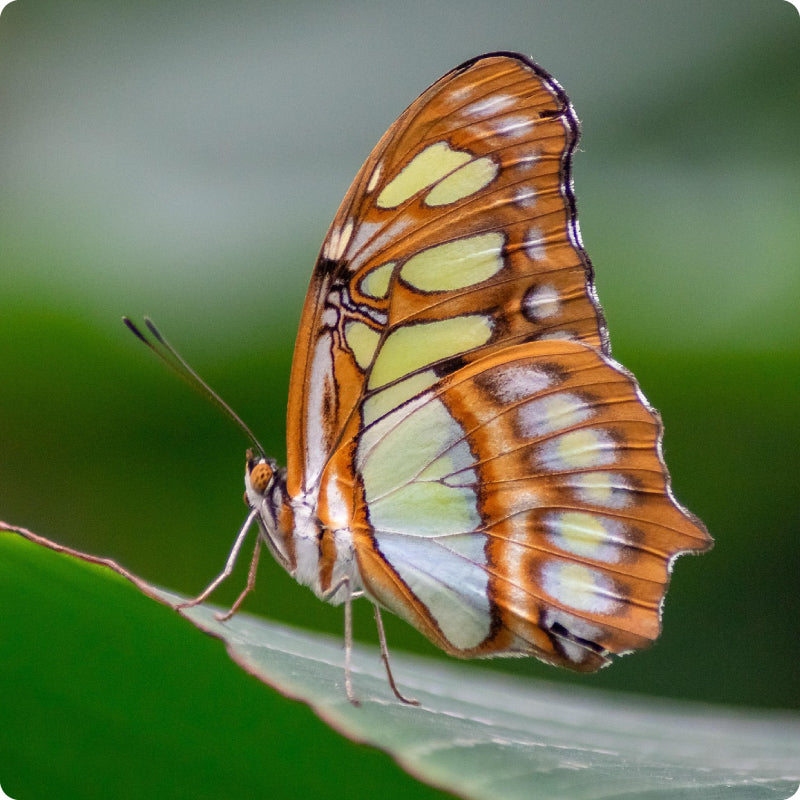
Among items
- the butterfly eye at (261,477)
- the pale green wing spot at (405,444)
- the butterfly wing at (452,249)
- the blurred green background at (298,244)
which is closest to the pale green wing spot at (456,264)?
the butterfly wing at (452,249)

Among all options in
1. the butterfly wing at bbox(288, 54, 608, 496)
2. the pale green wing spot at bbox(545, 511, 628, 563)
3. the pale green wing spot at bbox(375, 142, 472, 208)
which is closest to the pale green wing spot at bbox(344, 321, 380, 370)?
the butterfly wing at bbox(288, 54, 608, 496)

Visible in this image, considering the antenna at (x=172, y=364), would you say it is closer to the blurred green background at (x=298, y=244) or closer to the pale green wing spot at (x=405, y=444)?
the pale green wing spot at (x=405, y=444)

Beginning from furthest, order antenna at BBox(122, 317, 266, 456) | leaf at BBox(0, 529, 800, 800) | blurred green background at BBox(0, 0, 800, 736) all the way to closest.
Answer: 1. blurred green background at BBox(0, 0, 800, 736)
2. antenna at BBox(122, 317, 266, 456)
3. leaf at BBox(0, 529, 800, 800)

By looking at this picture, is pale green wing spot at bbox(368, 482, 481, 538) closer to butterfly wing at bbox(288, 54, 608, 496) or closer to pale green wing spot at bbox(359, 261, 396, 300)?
butterfly wing at bbox(288, 54, 608, 496)

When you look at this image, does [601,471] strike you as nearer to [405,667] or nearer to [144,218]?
[405,667]

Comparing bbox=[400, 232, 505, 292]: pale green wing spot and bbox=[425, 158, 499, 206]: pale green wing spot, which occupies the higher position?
bbox=[425, 158, 499, 206]: pale green wing spot

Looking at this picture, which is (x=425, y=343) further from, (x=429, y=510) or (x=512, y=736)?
(x=512, y=736)
